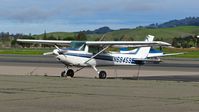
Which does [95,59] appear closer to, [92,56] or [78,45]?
[92,56]

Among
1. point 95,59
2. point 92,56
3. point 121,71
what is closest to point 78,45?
point 92,56

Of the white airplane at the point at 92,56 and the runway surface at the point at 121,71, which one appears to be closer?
the white airplane at the point at 92,56

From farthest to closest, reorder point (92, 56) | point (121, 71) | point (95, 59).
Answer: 1. point (121, 71)
2. point (95, 59)
3. point (92, 56)

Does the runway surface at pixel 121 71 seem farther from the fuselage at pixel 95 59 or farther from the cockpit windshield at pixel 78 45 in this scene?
the cockpit windshield at pixel 78 45

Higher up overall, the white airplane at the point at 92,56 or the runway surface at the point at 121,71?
the white airplane at the point at 92,56

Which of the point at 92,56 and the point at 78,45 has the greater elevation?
the point at 78,45

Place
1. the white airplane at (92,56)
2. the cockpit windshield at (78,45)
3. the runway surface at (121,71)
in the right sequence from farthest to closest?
the runway surface at (121,71), the cockpit windshield at (78,45), the white airplane at (92,56)

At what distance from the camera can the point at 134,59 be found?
109 feet

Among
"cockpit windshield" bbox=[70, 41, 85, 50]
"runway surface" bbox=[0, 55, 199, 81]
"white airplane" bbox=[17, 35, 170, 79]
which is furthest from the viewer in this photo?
"runway surface" bbox=[0, 55, 199, 81]

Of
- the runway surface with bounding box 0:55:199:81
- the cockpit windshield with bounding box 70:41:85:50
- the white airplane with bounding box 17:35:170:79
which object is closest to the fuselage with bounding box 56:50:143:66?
the white airplane with bounding box 17:35:170:79

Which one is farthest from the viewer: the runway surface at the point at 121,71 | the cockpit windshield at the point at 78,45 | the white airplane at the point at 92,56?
the runway surface at the point at 121,71

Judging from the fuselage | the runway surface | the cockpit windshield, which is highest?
the cockpit windshield

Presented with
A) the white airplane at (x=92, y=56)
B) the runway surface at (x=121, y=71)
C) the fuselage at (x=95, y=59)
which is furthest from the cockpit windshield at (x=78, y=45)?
the runway surface at (x=121, y=71)

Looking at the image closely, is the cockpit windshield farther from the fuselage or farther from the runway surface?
the runway surface
